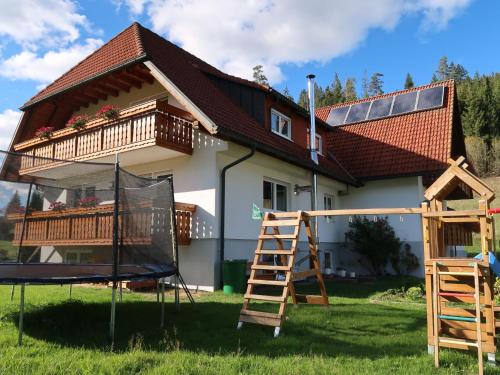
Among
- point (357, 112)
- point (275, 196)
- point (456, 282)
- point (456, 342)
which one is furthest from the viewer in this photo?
point (357, 112)

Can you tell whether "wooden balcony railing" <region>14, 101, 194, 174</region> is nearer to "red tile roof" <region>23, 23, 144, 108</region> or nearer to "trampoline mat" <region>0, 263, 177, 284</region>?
"red tile roof" <region>23, 23, 144, 108</region>

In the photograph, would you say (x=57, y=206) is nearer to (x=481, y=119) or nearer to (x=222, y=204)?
(x=222, y=204)

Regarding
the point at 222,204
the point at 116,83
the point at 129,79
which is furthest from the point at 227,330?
the point at 116,83

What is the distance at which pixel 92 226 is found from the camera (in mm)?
9953

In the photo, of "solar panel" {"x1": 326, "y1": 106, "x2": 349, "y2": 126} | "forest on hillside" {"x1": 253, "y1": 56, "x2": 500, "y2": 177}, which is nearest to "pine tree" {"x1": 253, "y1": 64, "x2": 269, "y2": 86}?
"forest on hillside" {"x1": 253, "y1": 56, "x2": 500, "y2": 177}

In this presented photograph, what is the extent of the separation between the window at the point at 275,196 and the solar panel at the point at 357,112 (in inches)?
342

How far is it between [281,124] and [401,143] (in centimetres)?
625

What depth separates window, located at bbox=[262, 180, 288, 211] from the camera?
14016 millimetres

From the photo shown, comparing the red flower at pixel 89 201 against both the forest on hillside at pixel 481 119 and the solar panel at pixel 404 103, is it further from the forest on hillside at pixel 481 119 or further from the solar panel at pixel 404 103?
the forest on hillside at pixel 481 119

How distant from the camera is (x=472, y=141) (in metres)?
53.2

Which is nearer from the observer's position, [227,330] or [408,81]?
[227,330]

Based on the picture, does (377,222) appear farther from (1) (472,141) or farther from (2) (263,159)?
(1) (472,141)

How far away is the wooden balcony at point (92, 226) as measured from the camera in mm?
6816

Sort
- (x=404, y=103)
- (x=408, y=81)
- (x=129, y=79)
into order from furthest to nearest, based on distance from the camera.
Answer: (x=408, y=81) → (x=404, y=103) → (x=129, y=79)
